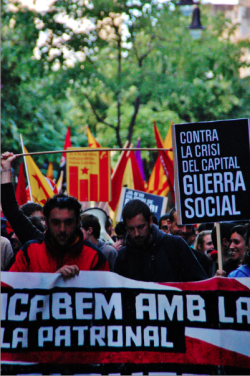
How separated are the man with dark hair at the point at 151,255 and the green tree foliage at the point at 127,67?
47.6 ft

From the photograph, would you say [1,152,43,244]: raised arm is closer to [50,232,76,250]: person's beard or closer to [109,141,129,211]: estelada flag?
[50,232,76,250]: person's beard

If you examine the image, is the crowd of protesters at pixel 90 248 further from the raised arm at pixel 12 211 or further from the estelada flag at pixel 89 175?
the estelada flag at pixel 89 175

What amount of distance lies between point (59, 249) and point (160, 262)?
2.39 feet

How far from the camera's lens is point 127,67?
70.9 ft

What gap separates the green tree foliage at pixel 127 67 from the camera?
1822cm

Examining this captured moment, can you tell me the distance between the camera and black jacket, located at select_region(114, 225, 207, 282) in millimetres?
4145

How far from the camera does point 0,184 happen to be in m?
4.59

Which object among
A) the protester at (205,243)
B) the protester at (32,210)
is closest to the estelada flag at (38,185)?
the protester at (32,210)

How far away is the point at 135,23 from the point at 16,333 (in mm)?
16794

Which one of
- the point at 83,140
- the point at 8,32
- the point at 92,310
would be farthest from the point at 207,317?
the point at 83,140

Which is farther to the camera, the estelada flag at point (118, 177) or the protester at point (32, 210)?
the estelada flag at point (118, 177)

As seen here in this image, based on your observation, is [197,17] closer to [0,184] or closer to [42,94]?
[42,94]

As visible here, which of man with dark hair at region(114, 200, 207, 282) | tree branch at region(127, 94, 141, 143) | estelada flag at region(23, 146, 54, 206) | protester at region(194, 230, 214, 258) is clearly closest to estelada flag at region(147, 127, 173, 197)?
estelada flag at region(23, 146, 54, 206)

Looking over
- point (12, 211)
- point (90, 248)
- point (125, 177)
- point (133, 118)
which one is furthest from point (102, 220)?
point (133, 118)
